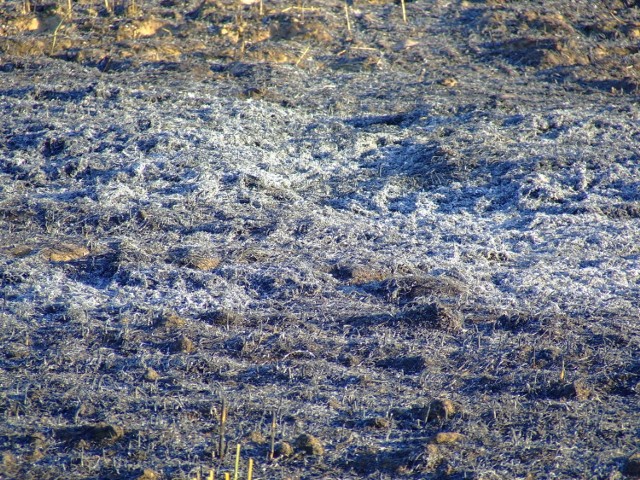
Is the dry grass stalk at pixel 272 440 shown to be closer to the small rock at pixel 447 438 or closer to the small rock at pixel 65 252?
the small rock at pixel 447 438

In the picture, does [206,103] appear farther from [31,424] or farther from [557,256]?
[31,424]

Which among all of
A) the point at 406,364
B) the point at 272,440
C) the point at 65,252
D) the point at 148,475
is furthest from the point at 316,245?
the point at 148,475

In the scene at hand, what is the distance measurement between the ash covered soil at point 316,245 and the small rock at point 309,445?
2 centimetres

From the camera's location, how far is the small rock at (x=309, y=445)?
3463mm

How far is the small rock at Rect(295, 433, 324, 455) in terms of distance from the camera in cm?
346

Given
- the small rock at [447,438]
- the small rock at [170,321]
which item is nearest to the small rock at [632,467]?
the small rock at [447,438]

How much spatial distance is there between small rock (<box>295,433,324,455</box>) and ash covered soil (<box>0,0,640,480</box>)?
0.02 meters

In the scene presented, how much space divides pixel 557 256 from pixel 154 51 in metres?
5.27

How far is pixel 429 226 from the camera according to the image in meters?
5.86

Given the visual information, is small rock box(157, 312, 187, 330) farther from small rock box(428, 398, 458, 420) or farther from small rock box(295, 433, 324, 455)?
small rock box(428, 398, 458, 420)

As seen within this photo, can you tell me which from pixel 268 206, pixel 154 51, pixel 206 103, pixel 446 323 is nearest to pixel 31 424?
pixel 446 323

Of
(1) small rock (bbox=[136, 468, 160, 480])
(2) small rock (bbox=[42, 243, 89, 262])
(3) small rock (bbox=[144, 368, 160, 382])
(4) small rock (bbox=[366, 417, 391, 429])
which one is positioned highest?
(2) small rock (bbox=[42, 243, 89, 262])

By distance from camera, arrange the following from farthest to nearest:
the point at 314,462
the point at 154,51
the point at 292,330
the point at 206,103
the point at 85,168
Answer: the point at 154,51
the point at 206,103
the point at 85,168
the point at 292,330
the point at 314,462

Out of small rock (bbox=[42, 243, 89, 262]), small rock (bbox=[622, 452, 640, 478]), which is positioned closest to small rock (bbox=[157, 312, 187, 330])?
small rock (bbox=[42, 243, 89, 262])
